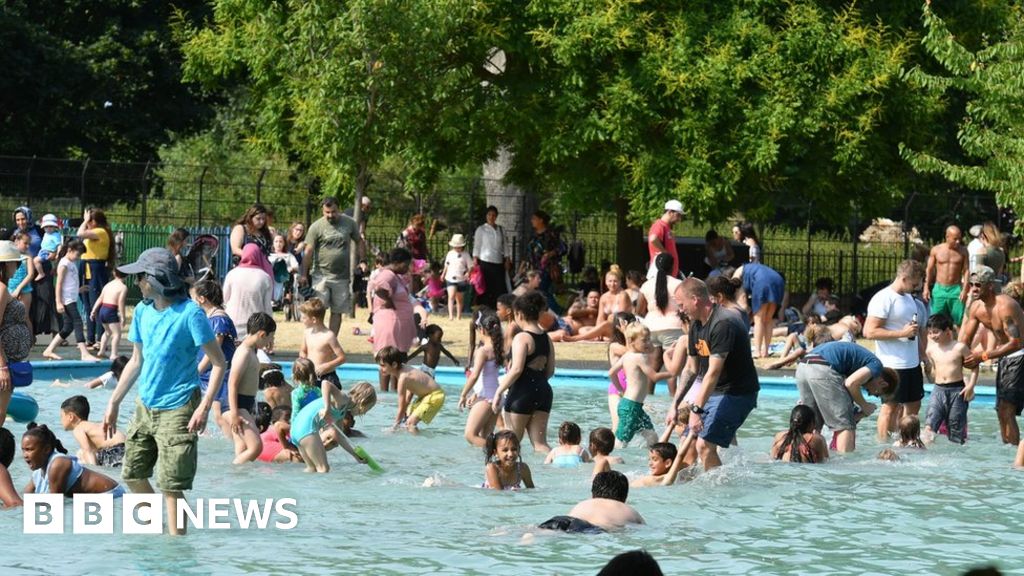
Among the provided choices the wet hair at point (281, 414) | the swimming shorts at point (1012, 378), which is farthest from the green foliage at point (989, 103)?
the wet hair at point (281, 414)

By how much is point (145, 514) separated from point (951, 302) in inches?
510

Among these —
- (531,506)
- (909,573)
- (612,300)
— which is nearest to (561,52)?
(612,300)

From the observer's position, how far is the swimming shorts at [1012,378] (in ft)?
44.4

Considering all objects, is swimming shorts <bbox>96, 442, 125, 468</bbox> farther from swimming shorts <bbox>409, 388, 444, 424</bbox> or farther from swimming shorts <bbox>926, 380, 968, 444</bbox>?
swimming shorts <bbox>926, 380, 968, 444</bbox>

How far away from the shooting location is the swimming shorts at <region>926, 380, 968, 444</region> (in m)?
14.1

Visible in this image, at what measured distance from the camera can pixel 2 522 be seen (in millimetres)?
9875

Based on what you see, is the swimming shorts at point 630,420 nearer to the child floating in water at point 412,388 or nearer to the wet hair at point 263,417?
the child floating in water at point 412,388

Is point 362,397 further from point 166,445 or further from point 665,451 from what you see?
point 166,445

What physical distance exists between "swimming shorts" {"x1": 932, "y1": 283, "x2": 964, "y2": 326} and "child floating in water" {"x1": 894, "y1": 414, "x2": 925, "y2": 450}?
679 centimetres

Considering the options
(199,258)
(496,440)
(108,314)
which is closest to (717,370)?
(496,440)

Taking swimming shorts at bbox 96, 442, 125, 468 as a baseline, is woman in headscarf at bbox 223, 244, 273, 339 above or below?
above

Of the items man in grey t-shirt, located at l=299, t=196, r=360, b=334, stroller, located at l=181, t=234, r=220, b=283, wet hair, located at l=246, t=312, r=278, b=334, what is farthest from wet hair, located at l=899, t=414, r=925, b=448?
stroller, located at l=181, t=234, r=220, b=283

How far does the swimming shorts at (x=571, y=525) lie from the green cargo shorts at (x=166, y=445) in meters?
2.07

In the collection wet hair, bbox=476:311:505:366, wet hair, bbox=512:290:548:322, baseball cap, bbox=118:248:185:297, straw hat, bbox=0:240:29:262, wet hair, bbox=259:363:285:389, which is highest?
straw hat, bbox=0:240:29:262
